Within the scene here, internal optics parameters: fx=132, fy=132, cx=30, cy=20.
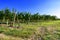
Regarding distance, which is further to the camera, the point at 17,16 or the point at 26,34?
the point at 17,16

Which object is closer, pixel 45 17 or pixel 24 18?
pixel 24 18

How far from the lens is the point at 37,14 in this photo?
4638 cm

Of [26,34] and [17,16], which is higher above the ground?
[17,16]

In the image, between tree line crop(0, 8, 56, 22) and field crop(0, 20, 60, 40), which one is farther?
tree line crop(0, 8, 56, 22)

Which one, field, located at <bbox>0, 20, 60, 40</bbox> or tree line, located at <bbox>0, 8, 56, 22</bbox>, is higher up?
tree line, located at <bbox>0, 8, 56, 22</bbox>

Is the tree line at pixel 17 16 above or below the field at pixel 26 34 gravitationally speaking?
above

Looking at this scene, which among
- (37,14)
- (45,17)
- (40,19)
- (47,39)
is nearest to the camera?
(47,39)

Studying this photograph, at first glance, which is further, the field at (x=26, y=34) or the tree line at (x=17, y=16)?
the tree line at (x=17, y=16)

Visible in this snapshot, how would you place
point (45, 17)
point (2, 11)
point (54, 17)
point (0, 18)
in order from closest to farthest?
point (2, 11)
point (0, 18)
point (45, 17)
point (54, 17)

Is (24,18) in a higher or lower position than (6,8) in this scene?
lower

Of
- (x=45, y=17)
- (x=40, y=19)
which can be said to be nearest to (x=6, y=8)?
(x=40, y=19)

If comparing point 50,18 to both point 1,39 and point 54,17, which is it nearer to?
point 54,17

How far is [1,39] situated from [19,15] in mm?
32885

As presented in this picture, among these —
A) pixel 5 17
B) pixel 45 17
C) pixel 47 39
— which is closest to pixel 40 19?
pixel 45 17
